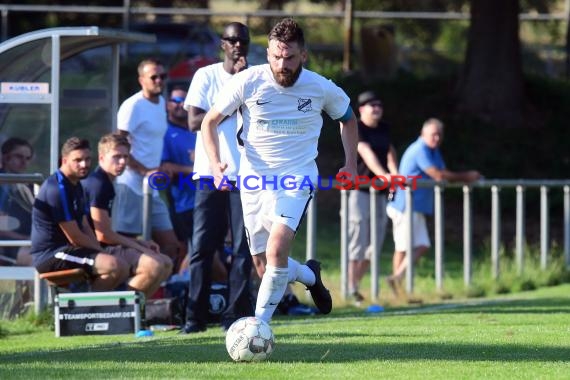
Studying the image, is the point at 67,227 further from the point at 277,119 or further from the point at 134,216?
the point at 277,119

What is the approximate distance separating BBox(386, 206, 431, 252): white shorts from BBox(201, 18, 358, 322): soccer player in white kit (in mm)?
5769

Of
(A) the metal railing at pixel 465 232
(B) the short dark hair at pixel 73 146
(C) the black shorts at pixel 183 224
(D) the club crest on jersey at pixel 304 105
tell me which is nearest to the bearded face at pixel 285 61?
(D) the club crest on jersey at pixel 304 105

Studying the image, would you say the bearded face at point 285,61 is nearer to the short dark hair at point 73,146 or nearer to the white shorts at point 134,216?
the short dark hair at point 73,146

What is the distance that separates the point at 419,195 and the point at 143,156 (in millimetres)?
3578

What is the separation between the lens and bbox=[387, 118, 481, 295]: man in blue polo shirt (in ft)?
49.6

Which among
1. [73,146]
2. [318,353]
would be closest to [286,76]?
[318,353]

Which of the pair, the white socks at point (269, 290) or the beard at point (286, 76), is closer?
the white socks at point (269, 290)

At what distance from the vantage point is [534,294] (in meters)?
15.0

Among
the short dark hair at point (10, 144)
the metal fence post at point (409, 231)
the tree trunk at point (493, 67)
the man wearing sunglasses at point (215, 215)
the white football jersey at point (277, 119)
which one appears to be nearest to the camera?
the white football jersey at point (277, 119)

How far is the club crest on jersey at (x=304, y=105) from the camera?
916 cm

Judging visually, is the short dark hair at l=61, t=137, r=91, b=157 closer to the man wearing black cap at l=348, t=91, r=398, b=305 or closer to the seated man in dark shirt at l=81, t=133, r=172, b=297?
the seated man in dark shirt at l=81, t=133, r=172, b=297

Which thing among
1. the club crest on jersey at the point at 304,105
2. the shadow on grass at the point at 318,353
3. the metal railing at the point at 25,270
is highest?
the club crest on jersey at the point at 304,105

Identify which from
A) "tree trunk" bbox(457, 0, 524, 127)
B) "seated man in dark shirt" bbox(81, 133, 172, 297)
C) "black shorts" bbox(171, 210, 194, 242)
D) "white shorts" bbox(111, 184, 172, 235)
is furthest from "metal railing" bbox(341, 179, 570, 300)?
"tree trunk" bbox(457, 0, 524, 127)

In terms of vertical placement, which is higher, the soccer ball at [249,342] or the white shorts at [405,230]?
the white shorts at [405,230]
